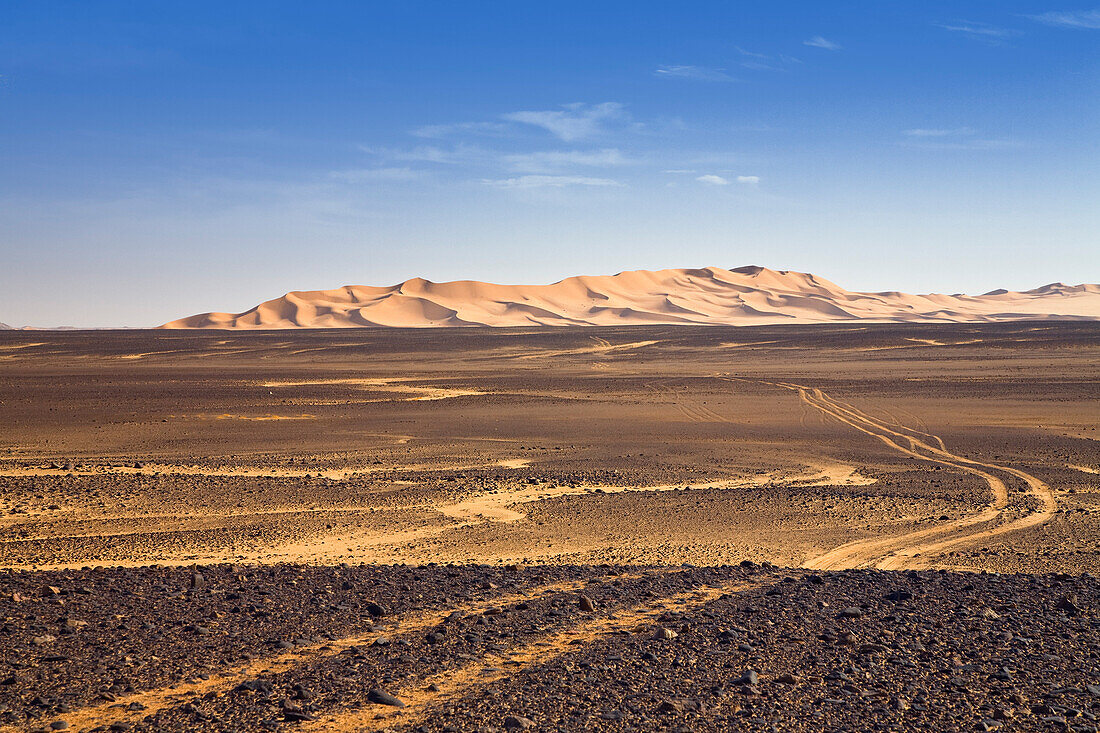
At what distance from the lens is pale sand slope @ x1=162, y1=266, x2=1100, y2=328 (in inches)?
5133

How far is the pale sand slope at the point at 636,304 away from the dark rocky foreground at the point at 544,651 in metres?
114

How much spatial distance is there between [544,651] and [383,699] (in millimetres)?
1171

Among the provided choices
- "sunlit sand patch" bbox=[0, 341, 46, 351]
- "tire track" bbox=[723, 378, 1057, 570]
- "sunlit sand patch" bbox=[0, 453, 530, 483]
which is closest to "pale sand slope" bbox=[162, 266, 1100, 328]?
"sunlit sand patch" bbox=[0, 341, 46, 351]

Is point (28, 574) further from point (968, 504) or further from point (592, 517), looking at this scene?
point (968, 504)

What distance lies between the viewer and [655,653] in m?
5.50

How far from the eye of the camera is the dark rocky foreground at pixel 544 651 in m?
4.61

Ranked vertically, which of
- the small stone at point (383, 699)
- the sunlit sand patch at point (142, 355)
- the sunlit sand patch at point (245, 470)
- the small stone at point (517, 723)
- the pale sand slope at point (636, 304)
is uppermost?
the pale sand slope at point (636, 304)

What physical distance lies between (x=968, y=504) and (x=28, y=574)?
34.1 ft

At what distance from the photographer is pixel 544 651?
557cm

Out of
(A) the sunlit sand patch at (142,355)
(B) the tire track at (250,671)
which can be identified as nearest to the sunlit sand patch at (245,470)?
(B) the tire track at (250,671)

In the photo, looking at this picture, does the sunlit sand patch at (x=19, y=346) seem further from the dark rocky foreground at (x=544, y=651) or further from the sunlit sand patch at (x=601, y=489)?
the dark rocky foreground at (x=544, y=651)

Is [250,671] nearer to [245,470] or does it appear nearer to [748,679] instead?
[748,679]

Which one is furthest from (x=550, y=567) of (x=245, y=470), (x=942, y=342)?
(x=942, y=342)

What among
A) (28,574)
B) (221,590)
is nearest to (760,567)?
(221,590)
